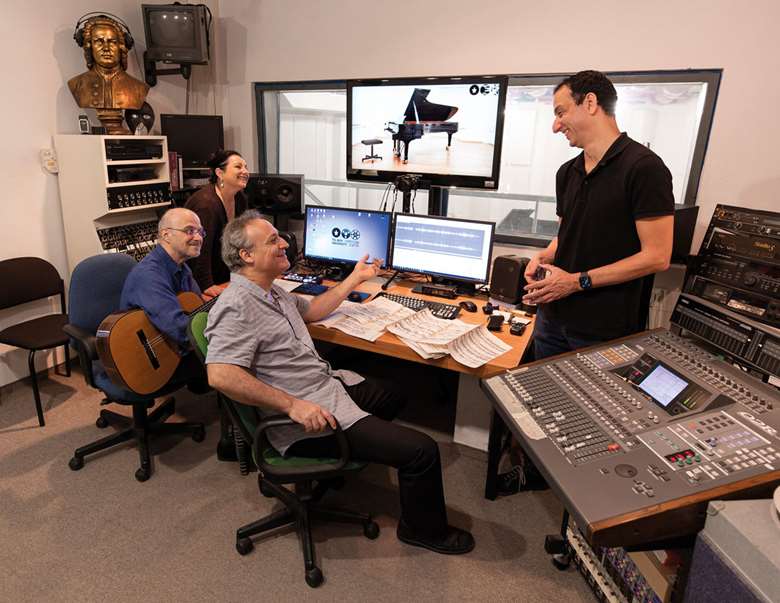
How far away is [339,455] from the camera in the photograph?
1.81 metres

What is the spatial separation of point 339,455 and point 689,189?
2486 mm

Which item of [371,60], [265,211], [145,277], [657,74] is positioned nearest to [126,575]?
[145,277]

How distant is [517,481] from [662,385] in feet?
Result: 3.55

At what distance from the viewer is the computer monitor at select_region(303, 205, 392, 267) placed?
117 inches

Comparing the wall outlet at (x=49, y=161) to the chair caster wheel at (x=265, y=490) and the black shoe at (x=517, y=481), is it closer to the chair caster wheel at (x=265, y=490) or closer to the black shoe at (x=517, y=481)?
the chair caster wheel at (x=265, y=490)

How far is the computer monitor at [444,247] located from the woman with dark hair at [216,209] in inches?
38.1

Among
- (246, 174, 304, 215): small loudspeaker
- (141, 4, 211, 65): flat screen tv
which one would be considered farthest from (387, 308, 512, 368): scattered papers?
(141, 4, 211, 65): flat screen tv

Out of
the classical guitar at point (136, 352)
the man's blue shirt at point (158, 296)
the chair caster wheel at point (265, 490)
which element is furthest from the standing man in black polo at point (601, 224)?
the classical guitar at point (136, 352)

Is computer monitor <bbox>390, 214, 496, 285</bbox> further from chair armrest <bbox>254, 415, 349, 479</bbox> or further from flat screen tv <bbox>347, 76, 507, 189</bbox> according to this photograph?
chair armrest <bbox>254, 415, 349, 479</bbox>

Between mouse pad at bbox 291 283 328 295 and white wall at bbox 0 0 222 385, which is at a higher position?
white wall at bbox 0 0 222 385

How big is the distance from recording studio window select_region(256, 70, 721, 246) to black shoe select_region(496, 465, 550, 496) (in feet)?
5.12

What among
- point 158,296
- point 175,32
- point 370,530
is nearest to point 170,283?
point 158,296

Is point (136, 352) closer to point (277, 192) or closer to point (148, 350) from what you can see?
point (148, 350)

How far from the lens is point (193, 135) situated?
12.3 feet
